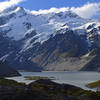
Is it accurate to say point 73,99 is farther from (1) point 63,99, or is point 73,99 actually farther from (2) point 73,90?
(2) point 73,90

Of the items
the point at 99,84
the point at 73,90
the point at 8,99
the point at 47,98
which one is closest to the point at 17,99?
the point at 8,99

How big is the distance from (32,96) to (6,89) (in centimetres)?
941

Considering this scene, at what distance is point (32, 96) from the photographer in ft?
284

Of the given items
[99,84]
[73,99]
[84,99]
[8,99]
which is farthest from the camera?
[99,84]

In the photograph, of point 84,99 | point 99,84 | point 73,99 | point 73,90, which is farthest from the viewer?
point 99,84

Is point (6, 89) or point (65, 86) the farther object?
point (65, 86)

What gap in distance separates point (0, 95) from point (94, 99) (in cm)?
3175

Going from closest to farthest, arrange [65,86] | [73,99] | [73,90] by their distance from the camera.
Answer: [73,99], [73,90], [65,86]

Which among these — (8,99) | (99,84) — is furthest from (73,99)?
(99,84)

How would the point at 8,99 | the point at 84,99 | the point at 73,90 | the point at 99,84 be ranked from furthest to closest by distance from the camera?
the point at 99,84
the point at 73,90
the point at 84,99
the point at 8,99

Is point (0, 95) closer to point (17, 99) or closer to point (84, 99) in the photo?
point (17, 99)

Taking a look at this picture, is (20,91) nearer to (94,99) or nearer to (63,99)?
(63,99)

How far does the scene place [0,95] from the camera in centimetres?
8731

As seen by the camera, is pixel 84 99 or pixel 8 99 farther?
pixel 84 99
